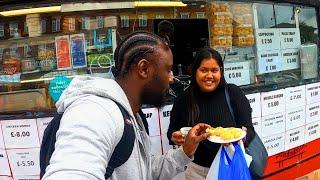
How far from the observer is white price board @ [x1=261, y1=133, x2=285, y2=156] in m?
4.99

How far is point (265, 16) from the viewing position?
529 centimetres

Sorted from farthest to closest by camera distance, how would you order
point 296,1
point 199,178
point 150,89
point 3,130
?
point 296,1 → point 3,130 → point 199,178 → point 150,89

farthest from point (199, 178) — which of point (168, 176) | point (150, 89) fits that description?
point (150, 89)

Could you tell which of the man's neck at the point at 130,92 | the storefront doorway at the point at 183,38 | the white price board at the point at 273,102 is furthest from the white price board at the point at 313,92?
the man's neck at the point at 130,92

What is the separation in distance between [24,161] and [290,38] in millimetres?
3358

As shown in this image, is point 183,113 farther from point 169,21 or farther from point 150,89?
point 150,89

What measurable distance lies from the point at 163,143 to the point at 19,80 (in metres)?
1.44

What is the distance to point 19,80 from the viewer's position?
4324 millimetres

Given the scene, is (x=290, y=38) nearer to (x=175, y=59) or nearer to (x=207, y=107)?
(x=175, y=59)

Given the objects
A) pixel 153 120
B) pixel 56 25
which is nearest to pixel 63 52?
pixel 56 25

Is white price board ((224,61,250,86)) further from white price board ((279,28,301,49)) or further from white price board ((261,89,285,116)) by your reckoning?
white price board ((279,28,301,49))

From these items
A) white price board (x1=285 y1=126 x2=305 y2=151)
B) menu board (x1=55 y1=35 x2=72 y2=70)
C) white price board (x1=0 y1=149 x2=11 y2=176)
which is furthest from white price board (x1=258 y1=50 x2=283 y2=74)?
white price board (x1=0 y1=149 x2=11 y2=176)

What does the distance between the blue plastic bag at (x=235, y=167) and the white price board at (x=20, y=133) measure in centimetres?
176

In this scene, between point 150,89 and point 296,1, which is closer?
point 150,89
